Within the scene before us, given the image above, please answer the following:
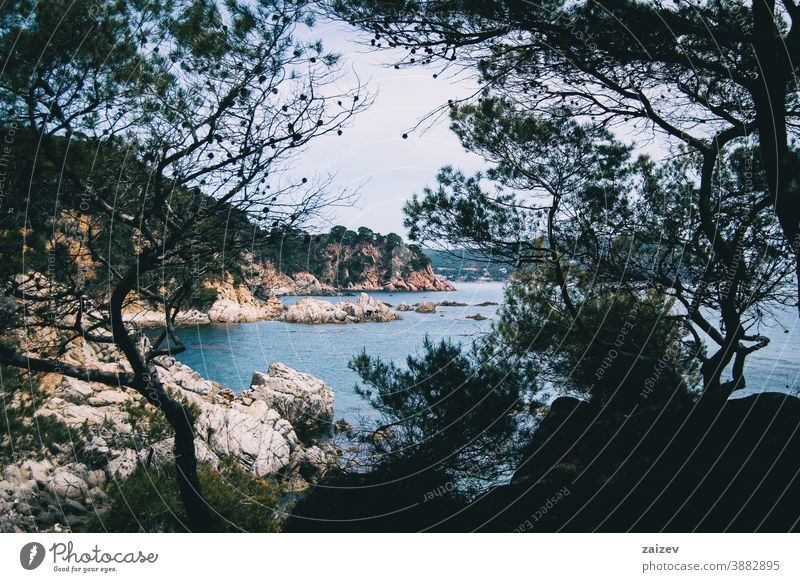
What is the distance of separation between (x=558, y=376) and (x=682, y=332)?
51.2 inches

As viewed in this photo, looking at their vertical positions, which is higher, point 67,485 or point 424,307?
point 424,307

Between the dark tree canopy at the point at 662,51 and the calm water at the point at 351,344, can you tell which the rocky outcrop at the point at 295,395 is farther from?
the dark tree canopy at the point at 662,51

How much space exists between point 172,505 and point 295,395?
601 cm

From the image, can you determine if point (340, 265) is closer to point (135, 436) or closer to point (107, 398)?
point (135, 436)

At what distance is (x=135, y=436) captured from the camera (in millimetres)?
4547

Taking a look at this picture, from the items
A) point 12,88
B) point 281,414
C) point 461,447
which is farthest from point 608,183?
point 281,414

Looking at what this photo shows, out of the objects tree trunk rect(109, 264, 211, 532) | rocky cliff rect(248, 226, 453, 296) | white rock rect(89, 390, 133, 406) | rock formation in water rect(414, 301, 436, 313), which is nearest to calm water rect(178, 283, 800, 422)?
rock formation in water rect(414, 301, 436, 313)

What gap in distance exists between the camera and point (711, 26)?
12.4 ft

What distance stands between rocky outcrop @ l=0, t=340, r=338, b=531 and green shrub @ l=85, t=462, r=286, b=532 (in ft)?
0.55

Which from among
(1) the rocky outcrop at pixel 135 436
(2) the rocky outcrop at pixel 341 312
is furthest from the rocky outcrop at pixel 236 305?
(2) the rocky outcrop at pixel 341 312

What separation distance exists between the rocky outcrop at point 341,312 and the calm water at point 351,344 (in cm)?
23

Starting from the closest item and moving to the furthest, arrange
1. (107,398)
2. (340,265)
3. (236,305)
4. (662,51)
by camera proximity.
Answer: (662,51)
(340,265)
(107,398)
(236,305)

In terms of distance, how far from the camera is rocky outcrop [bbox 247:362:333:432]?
8797 millimetres

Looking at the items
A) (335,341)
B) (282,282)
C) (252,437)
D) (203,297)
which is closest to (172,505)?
(203,297)
